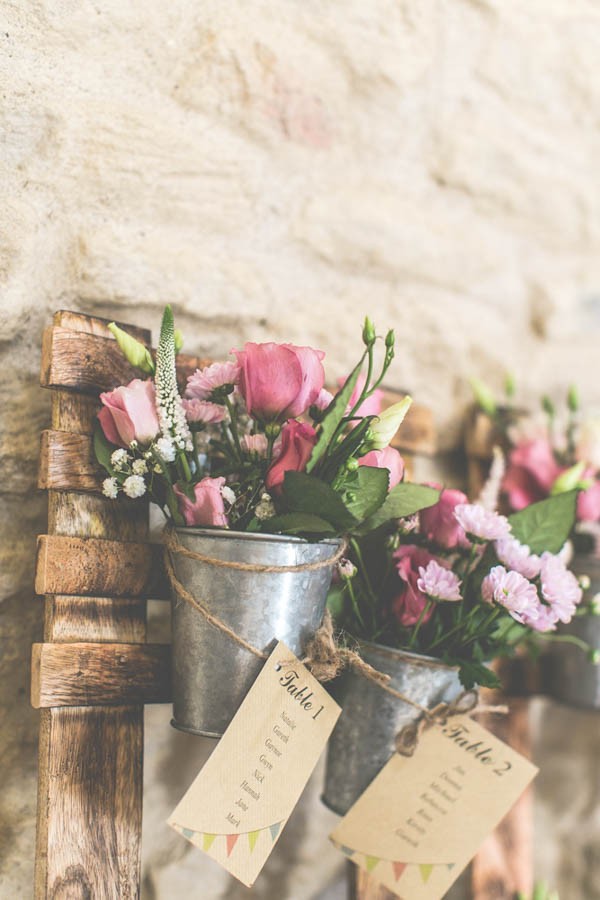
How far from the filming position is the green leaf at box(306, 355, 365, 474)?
716 millimetres

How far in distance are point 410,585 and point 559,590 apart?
0.49 ft

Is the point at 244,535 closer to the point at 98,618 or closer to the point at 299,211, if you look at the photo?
the point at 98,618

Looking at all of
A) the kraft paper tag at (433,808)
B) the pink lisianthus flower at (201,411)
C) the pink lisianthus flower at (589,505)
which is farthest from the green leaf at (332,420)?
the pink lisianthus flower at (589,505)

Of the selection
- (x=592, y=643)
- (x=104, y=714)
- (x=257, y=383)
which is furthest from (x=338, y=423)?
(x=592, y=643)

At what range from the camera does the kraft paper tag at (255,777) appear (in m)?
0.69

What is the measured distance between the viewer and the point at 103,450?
75cm

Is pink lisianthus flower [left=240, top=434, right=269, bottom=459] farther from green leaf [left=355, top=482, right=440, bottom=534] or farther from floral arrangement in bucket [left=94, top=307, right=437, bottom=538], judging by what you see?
green leaf [left=355, top=482, right=440, bottom=534]

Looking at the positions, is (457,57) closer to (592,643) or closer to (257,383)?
(257,383)

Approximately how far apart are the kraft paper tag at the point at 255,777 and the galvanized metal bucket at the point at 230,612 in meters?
0.02

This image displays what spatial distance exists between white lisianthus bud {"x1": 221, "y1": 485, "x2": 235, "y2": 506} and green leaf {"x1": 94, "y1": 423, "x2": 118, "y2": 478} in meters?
0.11

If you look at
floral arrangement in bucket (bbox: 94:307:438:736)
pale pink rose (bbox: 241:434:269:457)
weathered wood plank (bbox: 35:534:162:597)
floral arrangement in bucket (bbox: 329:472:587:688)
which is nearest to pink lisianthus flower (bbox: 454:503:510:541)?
floral arrangement in bucket (bbox: 329:472:587:688)

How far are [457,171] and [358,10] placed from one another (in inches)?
10.5

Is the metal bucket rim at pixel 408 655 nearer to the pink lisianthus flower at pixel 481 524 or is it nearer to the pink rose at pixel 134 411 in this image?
the pink lisianthus flower at pixel 481 524

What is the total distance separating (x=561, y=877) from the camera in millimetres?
1255
